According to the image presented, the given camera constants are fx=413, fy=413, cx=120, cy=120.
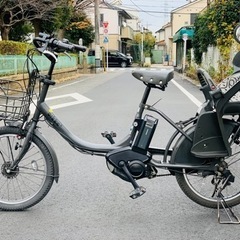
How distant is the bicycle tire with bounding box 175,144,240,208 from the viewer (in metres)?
3.46

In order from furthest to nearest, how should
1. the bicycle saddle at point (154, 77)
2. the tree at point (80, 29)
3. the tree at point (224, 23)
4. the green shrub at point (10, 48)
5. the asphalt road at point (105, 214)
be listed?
1. the tree at point (80, 29)
2. the green shrub at point (10, 48)
3. the tree at point (224, 23)
4. the bicycle saddle at point (154, 77)
5. the asphalt road at point (105, 214)

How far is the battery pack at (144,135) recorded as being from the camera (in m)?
3.30

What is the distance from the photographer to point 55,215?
346 centimetres

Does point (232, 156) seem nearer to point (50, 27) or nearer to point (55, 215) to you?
point (55, 215)

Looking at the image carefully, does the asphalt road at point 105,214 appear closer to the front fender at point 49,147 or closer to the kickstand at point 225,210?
the kickstand at point 225,210

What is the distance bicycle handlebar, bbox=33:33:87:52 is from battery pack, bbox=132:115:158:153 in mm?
777

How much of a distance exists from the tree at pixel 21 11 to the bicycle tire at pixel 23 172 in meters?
13.6

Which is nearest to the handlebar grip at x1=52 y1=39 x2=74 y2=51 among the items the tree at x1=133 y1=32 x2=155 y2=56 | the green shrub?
the green shrub

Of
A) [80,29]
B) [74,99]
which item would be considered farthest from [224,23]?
[80,29]

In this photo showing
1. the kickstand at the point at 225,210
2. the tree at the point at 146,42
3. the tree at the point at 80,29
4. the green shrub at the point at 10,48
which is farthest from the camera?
the tree at the point at 146,42

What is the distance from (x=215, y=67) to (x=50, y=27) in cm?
1025

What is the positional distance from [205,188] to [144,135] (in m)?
0.79

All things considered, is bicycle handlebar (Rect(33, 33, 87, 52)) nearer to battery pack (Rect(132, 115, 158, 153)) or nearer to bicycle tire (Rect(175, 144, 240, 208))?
battery pack (Rect(132, 115, 158, 153))

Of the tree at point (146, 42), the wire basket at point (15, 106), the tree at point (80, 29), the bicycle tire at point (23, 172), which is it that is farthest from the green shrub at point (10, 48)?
the tree at point (146, 42)
